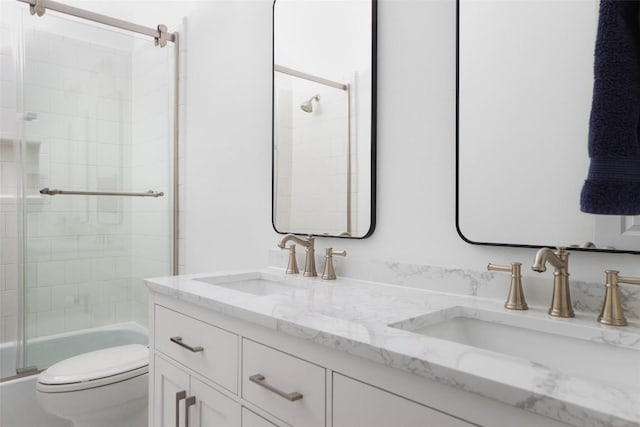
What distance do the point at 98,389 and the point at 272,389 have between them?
1.20m

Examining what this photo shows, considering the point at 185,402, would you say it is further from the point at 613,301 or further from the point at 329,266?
the point at 613,301

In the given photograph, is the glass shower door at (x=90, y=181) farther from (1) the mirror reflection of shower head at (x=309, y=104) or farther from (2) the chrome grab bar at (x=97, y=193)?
(1) the mirror reflection of shower head at (x=309, y=104)

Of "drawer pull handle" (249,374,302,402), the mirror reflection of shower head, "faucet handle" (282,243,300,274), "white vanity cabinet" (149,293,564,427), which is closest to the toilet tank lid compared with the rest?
"white vanity cabinet" (149,293,564,427)

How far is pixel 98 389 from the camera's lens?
5.77 feet

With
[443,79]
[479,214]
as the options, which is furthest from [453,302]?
[443,79]

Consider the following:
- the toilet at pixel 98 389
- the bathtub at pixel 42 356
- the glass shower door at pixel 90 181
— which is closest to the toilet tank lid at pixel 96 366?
the toilet at pixel 98 389

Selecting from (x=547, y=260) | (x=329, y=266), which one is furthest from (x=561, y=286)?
(x=329, y=266)

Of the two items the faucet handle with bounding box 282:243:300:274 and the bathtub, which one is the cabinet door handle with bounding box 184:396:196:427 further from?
the bathtub

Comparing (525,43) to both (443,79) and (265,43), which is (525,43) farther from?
(265,43)

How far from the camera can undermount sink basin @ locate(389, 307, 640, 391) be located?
0.79 m

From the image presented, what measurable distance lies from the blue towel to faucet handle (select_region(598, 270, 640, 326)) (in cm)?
13

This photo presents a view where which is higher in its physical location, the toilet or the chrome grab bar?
the chrome grab bar

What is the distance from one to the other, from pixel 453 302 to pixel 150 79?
2.11 metres

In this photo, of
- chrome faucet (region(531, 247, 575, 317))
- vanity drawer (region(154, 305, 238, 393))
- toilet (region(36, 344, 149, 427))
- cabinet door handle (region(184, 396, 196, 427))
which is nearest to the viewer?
chrome faucet (region(531, 247, 575, 317))
